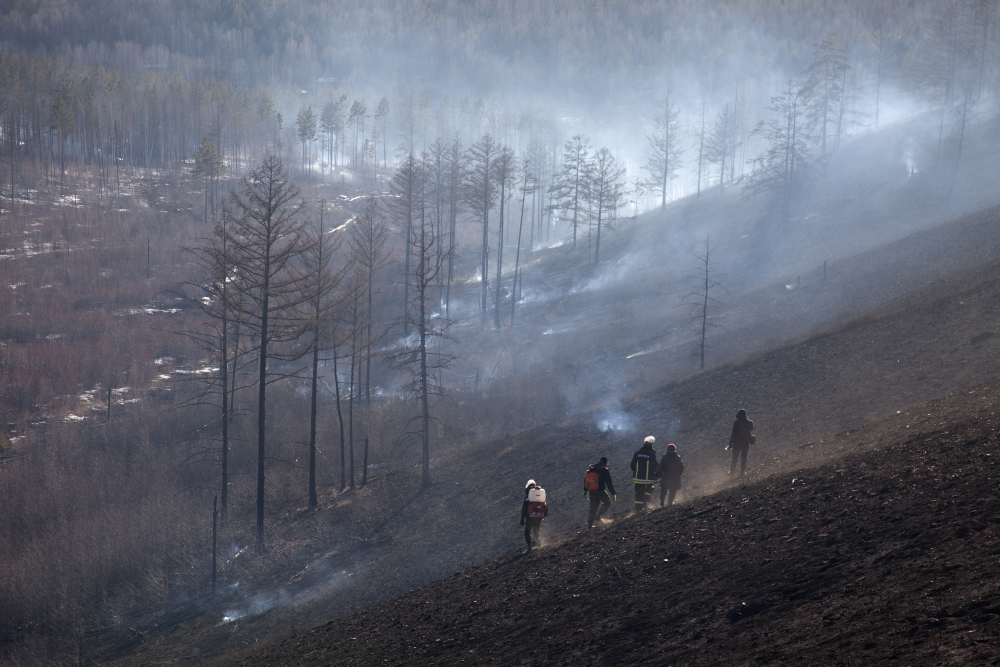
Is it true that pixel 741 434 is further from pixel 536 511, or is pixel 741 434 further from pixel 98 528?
pixel 98 528

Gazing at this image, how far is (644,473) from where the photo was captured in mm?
14953

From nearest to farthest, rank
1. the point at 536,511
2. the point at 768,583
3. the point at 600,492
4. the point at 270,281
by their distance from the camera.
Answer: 1. the point at 768,583
2. the point at 536,511
3. the point at 600,492
4. the point at 270,281

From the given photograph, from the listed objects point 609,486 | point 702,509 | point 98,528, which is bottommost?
point 98,528

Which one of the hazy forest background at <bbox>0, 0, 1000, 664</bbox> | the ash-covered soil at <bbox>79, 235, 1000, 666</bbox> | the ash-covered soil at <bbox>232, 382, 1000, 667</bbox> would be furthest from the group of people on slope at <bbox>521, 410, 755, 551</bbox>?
the hazy forest background at <bbox>0, 0, 1000, 664</bbox>

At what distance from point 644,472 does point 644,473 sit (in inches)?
0.9

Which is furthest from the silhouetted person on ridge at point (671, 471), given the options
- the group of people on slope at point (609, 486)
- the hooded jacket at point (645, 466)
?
the hooded jacket at point (645, 466)

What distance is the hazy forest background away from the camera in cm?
2459

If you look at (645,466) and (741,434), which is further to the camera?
(741,434)

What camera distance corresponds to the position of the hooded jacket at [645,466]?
1491 centimetres

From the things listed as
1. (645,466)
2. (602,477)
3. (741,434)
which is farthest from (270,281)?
(741,434)

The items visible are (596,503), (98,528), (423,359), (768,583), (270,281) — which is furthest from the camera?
(423,359)

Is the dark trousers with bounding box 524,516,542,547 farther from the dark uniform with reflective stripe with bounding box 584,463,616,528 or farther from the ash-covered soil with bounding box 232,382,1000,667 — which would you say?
the dark uniform with reflective stripe with bounding box 584,463,616,528

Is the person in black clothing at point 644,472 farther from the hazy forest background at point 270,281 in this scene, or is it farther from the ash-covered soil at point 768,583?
the hazy forest background at point 270,281

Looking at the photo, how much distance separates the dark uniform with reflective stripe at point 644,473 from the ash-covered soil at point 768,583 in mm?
732
